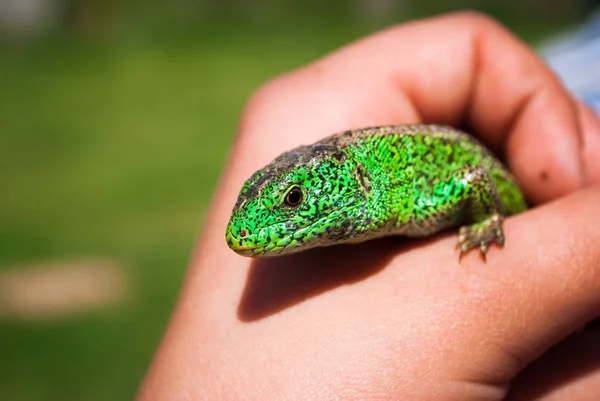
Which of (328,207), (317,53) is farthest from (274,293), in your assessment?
(317,53)

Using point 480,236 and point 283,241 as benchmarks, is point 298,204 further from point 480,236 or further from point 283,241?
point 480,236

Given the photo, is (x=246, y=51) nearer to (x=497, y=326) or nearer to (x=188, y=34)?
(x=188, y=34)

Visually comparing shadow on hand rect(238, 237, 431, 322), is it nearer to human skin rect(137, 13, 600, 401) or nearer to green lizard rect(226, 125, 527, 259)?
human skin rect(137, 13, 600, 401)

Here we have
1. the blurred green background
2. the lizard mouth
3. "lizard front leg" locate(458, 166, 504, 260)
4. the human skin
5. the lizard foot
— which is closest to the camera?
the human skin

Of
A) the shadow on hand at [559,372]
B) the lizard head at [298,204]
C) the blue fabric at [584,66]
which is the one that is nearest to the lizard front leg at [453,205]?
the lizard head at [298,204]

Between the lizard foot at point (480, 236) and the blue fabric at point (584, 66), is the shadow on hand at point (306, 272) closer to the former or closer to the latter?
the lizard foot at point (480, 236)

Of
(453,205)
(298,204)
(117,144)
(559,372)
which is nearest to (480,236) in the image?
(453,205)

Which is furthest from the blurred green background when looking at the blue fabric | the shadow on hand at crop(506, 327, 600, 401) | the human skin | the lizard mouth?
the blue fabric
